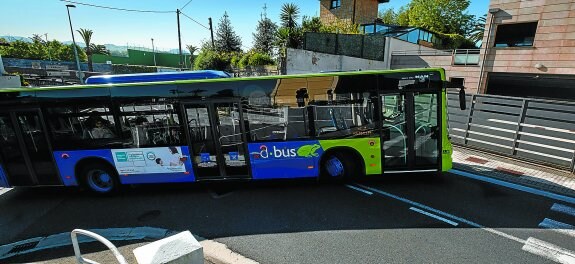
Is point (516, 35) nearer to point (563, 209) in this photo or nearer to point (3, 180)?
point (563, 209)

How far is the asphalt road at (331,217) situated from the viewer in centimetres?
466

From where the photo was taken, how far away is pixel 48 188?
321 inches

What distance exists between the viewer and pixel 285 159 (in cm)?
695

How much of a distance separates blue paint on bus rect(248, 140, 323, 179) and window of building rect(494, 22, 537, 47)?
1852 cm

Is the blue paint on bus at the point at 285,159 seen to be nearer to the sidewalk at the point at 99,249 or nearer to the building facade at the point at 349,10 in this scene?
the sidewalk at the point at 99,249

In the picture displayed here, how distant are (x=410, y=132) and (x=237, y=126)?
422 cm

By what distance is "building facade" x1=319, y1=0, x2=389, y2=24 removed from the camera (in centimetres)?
3619

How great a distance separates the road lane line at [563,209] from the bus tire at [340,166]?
13.4 ft

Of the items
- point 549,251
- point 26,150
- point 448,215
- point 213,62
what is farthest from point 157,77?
point 213,62

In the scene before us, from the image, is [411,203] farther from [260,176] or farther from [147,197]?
[147,197]

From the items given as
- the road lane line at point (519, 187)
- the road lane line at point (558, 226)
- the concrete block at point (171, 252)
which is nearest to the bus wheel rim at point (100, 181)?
the concrete block at point (171, 252)

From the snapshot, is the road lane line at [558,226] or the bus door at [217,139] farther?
the bus door at [217,139]

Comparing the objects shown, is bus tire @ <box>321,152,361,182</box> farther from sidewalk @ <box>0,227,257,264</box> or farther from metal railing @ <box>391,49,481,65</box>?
metal railing @ <box>391,49,481,65</box>

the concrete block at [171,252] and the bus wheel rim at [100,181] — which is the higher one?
the concrete block at [171,252]
